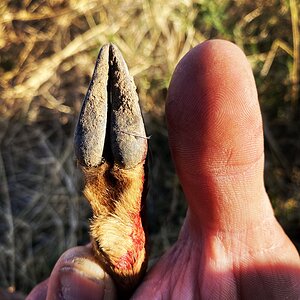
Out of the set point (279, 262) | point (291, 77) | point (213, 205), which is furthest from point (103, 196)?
point (291, 77)

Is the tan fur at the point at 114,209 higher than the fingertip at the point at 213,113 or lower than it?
lower

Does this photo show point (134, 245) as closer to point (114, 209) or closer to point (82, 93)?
point (114, 209)

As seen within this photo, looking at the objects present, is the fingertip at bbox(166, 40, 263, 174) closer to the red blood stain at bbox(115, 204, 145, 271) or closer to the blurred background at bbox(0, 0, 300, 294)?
the red blood stain at bbox(115, 204, 145, 271)

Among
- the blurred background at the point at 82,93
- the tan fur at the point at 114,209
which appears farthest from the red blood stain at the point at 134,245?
the blurred background at the point at 82,93

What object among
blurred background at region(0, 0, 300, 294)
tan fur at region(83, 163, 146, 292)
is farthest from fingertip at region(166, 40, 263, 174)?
blurred background at region(0, 0, 300, 294)

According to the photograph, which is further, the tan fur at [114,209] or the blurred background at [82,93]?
the blurred background at [82,93]

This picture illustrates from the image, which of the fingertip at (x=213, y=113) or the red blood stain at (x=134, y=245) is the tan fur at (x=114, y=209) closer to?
the red blood stain at (x=134, y=245)

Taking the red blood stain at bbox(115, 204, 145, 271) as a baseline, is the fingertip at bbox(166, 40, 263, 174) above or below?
above
